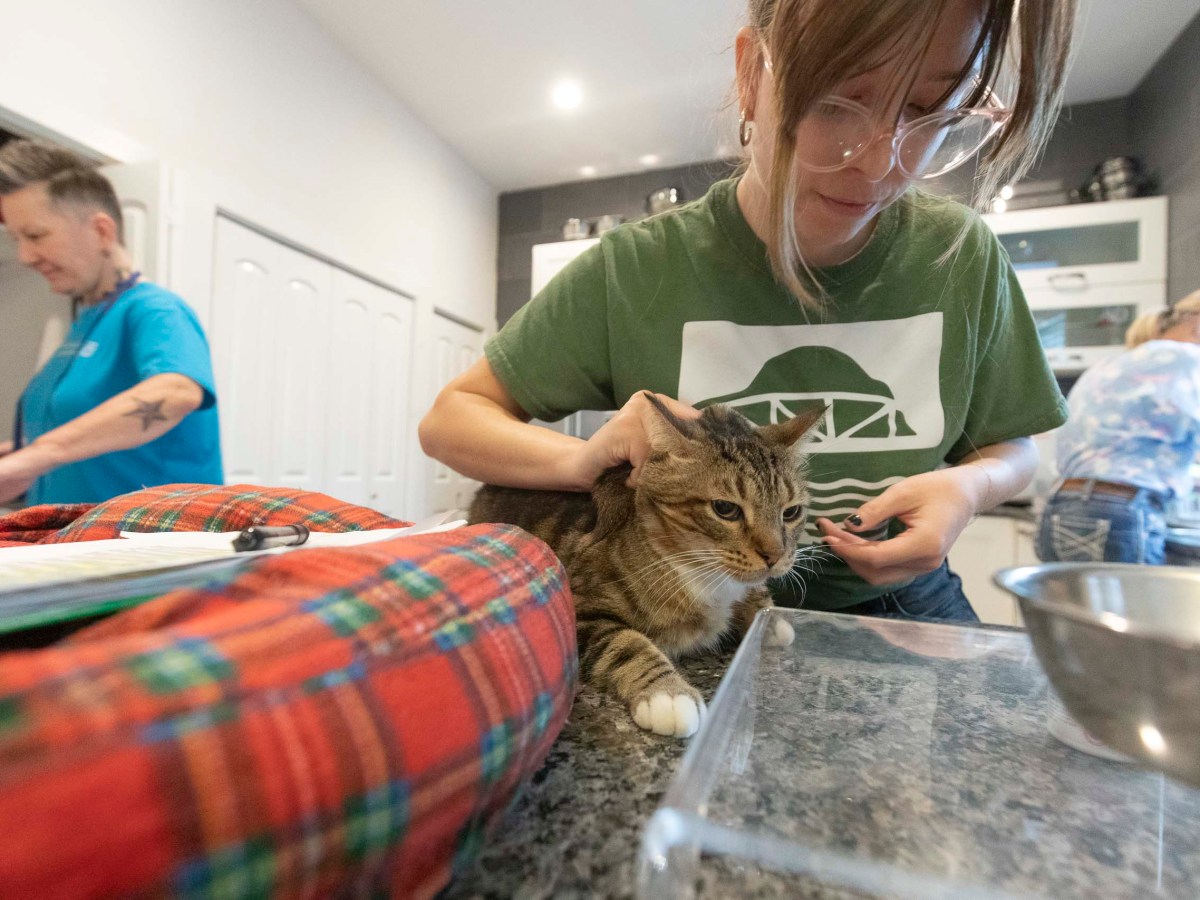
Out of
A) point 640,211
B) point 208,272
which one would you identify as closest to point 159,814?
point 208,272

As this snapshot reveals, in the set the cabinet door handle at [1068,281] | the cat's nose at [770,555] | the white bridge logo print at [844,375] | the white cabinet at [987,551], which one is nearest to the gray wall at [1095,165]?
the cabinet door handle at [1068,281]

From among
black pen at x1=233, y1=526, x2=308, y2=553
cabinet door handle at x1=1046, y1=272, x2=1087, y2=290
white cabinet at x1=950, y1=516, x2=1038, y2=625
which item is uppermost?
cabinet door handle at x1=1046, y1=272, x2=1087, y2=290

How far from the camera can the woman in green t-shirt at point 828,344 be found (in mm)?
718

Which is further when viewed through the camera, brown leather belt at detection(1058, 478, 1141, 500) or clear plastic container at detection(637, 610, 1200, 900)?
brown leather belt at detection(1058, 478, 1141, 500)

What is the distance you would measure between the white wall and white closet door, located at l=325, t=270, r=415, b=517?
0.51ft

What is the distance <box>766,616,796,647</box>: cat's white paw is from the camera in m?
0.55

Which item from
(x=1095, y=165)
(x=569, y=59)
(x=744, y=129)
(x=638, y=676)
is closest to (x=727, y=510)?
(x=638, y=676)

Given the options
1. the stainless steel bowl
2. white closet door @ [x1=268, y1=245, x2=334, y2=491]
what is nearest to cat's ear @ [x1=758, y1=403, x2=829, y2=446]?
the stainless steel bowl

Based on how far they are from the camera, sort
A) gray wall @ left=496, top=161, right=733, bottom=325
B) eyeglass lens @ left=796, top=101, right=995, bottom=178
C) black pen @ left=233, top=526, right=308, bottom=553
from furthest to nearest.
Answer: gray wall @ left=496, top=161, right=733, bottom=325 < eyeglass lens @ left=796, top=101, right=995, bottom=178 < black pen @ left=233, top=526, right=308, bottom=553

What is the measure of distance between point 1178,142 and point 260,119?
3700mm

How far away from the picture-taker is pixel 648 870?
224mm

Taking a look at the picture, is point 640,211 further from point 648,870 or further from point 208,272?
point 648,870

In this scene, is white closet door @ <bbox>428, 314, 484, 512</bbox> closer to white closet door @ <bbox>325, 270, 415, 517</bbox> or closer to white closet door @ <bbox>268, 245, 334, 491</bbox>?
white closet door @ <bbox>325, 270, 415, 517</bbox>

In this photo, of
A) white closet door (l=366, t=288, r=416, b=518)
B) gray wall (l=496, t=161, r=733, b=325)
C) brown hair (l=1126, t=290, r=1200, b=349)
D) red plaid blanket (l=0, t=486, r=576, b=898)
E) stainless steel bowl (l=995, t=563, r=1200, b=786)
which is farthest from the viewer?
gray wall (l=496, t=161, r=733, b=325)
